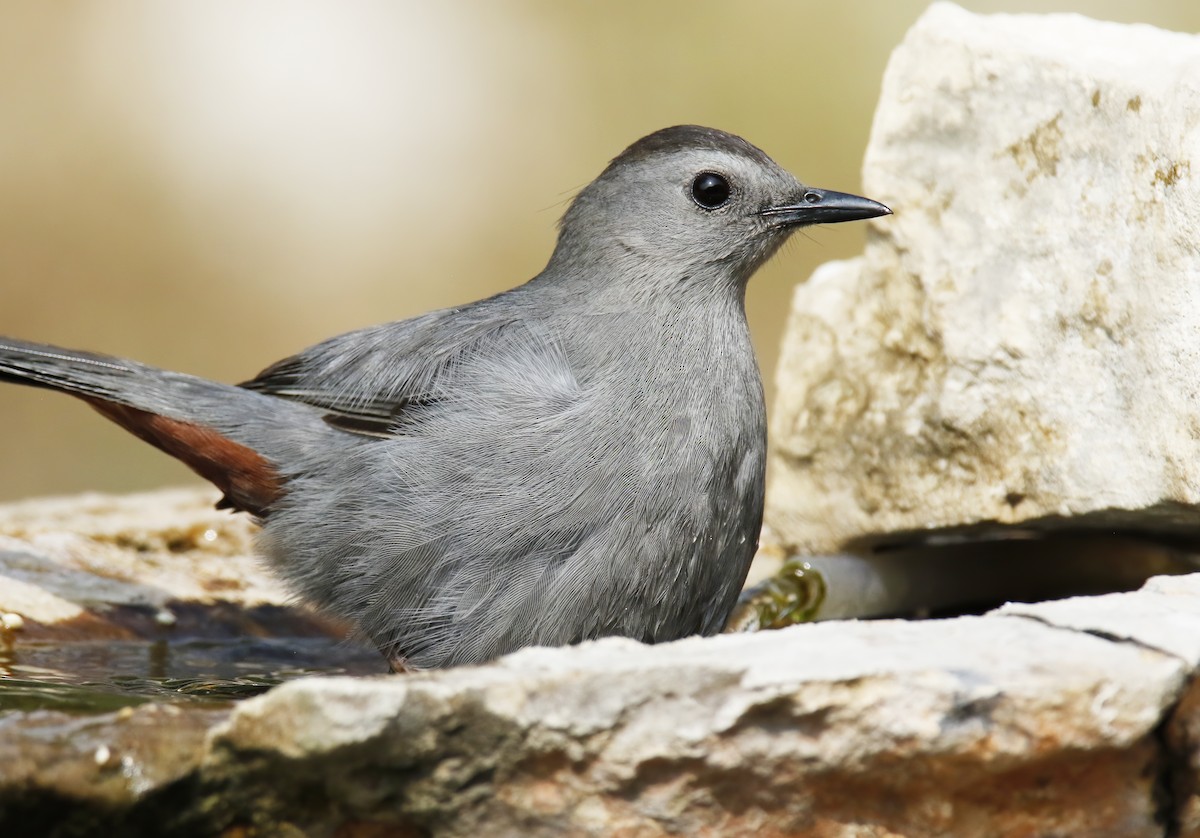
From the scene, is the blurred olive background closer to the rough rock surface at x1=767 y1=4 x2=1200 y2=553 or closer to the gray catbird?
the rough rock surface at x1=767 y1=4 x2=1200 y2=553

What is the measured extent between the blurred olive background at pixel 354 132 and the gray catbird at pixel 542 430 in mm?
5147

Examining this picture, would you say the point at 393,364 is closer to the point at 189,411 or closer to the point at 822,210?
the point at 189,411

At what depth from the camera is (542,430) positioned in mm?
4156

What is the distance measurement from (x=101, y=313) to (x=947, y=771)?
8263mm

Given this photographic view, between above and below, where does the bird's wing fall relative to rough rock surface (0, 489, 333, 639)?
above

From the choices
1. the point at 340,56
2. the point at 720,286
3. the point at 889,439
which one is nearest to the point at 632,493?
the point at 720,286

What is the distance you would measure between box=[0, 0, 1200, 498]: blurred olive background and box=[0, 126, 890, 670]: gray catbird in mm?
5147

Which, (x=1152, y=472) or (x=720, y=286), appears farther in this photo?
(x=720, y=286)

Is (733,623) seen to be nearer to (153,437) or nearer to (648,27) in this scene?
(153,437)

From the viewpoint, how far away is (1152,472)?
4.08 m

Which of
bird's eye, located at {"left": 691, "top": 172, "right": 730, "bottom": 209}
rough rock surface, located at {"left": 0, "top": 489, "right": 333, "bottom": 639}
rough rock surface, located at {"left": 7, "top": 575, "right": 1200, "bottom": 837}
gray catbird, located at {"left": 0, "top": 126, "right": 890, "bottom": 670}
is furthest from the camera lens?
rough rock surface, located at {"left": 0, "top": 489, "right": 333, "bottom": 639}

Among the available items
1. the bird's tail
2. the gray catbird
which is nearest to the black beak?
the gray catbird

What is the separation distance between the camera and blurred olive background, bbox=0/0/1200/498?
10320mm

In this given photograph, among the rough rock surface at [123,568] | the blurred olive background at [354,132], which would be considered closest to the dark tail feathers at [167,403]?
the rough rock surface at [123,568]
